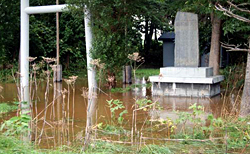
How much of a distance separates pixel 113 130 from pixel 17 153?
2.50 metres

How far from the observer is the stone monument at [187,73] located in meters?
12.3

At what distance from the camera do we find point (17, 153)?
15.5 ft

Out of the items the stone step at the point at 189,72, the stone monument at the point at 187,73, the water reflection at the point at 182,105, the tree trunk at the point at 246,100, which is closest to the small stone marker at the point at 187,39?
the stone monument at the point at 187,73

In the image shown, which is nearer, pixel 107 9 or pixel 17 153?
pixel 17 153

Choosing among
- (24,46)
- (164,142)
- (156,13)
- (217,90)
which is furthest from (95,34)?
(164,142)

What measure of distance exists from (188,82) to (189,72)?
43cm

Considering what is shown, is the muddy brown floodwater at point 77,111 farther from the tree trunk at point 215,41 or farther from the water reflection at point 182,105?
the tree trunk at point 215,41

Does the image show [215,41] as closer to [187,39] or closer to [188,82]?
[187,39]

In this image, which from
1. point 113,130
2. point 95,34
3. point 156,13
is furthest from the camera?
point 156,13

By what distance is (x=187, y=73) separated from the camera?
12.6 meters

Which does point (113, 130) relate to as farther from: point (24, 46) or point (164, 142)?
point (24, 46)

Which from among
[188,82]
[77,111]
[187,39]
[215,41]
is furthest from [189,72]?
[77,111]

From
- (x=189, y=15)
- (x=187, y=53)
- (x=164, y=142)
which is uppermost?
(x=189, y=15)

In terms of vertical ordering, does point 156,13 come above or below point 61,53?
above
